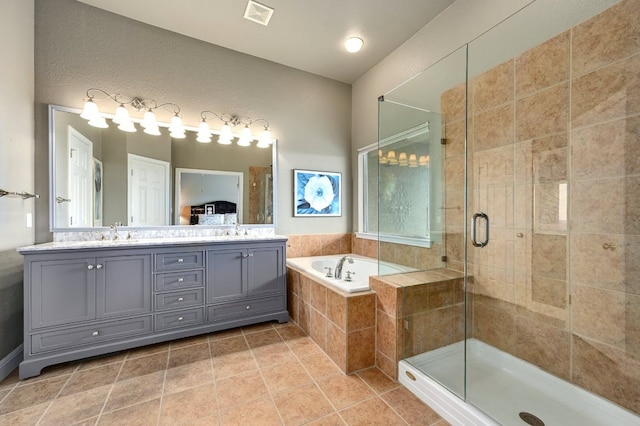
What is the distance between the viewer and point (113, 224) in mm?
2393

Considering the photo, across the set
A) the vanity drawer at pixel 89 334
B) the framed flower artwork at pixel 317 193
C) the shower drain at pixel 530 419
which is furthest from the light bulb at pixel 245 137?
the shower drain at pixel 530 419

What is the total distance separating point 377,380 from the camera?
179cm

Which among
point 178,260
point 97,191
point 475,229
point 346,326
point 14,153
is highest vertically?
point 14,153

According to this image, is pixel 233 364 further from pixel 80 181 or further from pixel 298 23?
pixel 298 23

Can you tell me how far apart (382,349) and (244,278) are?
137 centimetres

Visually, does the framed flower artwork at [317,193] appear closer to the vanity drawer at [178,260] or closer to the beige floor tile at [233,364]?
the vanity drawer at [178,260]

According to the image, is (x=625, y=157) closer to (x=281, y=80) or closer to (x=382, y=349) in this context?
(x=382, y=349)

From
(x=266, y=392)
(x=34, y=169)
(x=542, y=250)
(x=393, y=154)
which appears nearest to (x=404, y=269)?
(x=542, y=250)

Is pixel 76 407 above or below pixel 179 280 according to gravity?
below

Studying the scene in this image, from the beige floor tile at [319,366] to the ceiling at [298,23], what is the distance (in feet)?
9.60

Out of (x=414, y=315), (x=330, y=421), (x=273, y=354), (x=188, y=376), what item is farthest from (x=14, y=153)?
(x=414, y=315)

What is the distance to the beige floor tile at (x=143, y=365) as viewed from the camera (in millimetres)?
1832

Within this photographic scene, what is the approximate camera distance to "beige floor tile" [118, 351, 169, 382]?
6.01 feet

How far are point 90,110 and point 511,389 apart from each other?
3.76m
